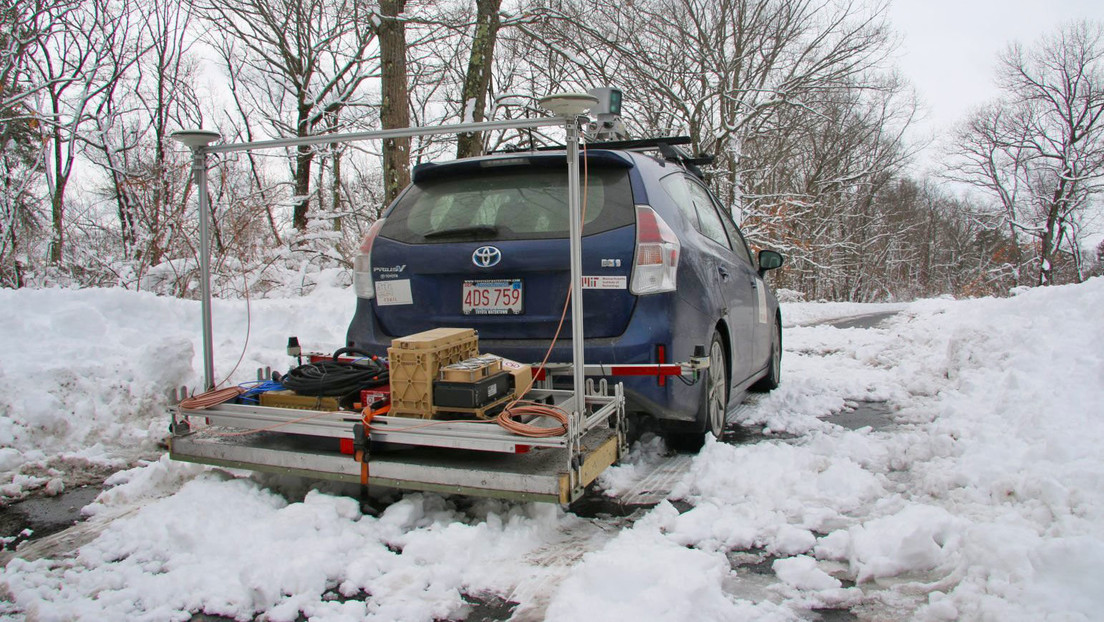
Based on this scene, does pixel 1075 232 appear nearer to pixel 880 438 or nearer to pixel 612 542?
pixel 880 438

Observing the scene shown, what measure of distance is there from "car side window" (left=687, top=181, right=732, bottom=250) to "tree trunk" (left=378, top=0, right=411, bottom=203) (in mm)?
6311

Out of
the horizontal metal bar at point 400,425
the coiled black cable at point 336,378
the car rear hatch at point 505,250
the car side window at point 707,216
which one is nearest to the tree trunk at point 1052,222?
the car side window at point 707,216

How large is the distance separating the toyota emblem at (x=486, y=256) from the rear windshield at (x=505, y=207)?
0.24 ft

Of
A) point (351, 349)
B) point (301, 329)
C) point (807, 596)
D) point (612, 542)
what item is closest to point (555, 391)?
point (612, 542)

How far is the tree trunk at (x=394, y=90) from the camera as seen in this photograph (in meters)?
10.7

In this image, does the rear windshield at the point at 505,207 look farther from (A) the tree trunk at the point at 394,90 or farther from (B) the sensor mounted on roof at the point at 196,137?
(A) the tree trunk at the point at 394,90

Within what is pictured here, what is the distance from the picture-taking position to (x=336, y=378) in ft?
12.0

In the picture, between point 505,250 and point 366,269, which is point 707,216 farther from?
point 366,269

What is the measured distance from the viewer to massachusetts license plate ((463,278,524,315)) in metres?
3.91

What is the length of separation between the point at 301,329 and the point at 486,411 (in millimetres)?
4850

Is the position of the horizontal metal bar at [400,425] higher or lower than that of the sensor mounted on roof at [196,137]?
lower

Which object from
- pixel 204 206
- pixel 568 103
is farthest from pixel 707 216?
pixel 204 206

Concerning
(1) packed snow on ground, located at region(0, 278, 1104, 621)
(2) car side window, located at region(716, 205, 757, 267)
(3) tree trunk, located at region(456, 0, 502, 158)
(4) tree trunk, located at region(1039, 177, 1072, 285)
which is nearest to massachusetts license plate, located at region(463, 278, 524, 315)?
(1) packed snow on ground, located at region(0, 278, 1104, 621)

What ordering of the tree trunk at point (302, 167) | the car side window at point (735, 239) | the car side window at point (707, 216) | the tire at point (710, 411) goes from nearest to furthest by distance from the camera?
the tire at point (710, 411), the car side window at point (707, 216), the car side window at point (735, 239), the tree trunk at point (302, 167)
